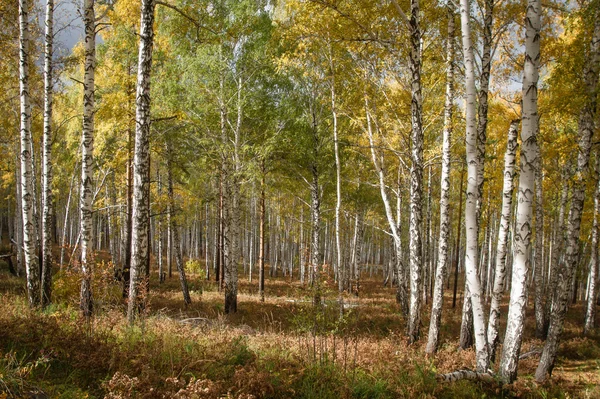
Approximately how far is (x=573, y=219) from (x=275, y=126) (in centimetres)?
985

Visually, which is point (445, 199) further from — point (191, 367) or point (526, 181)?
point (191, 367)

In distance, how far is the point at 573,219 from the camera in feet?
23.3

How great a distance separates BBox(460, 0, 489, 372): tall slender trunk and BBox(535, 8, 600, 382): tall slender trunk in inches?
78.3

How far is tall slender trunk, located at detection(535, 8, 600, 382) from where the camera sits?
6.99 meters

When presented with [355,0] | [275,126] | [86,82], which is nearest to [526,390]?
[355,0]

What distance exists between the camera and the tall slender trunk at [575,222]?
6.99 m

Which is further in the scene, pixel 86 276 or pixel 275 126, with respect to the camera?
pixel 275 126

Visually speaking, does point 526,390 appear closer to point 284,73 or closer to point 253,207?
point 284,73

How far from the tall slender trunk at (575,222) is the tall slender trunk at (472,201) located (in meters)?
1.99

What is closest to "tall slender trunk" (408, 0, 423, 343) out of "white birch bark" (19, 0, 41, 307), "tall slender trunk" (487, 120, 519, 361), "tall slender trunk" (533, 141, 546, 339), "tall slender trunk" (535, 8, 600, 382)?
"tall slender trunk" (487, 120, 519, 361)

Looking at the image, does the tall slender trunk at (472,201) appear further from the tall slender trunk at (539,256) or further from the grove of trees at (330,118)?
the tall slender trunk at (539,256)

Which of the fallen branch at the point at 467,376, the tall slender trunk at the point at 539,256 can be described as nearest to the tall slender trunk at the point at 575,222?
the fallen branch at the point at 467,376

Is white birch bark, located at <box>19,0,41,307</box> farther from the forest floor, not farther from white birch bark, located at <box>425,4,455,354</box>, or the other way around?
white birch bark, located at <box>425,4,455,354</box>

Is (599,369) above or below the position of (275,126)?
below
